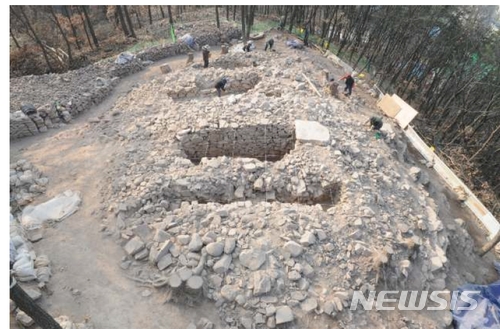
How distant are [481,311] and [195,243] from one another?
5.69 metres

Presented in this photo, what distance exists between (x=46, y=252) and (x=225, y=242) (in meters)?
3.44

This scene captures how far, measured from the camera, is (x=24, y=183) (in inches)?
279

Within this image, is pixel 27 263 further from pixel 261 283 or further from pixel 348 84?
pixel 348 84

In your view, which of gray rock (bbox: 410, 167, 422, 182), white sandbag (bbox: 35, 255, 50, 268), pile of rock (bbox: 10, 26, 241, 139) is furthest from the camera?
pile of rock (bbox: 10, 26, 241, 139)

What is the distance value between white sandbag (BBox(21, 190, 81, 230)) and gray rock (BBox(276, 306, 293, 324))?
4.85 meters

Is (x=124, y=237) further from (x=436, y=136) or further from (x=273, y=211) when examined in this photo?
(x=436, y=136)

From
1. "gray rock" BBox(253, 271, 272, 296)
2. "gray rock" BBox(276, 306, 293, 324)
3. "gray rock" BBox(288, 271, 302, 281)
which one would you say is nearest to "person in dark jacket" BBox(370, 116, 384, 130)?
"gray rock" BBox(288, 271, 302, 281)

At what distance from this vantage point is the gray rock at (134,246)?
5.68m

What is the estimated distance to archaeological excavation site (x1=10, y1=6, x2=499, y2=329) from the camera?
520cm

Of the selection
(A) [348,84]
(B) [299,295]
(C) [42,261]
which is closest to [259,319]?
(B) [299,295]

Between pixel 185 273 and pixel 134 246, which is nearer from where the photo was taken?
pixel 185 273

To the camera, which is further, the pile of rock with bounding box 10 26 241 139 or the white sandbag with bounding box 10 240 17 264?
the pile of rock with bounding box 10 26 241 139

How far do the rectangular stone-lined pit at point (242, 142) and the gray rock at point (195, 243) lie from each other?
3.55 metres

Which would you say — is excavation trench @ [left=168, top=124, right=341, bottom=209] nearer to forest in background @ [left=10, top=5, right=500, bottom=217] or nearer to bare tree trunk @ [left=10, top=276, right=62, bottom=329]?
bare tree trunk @ [left=10, top=276, right=62, bottom=329]
